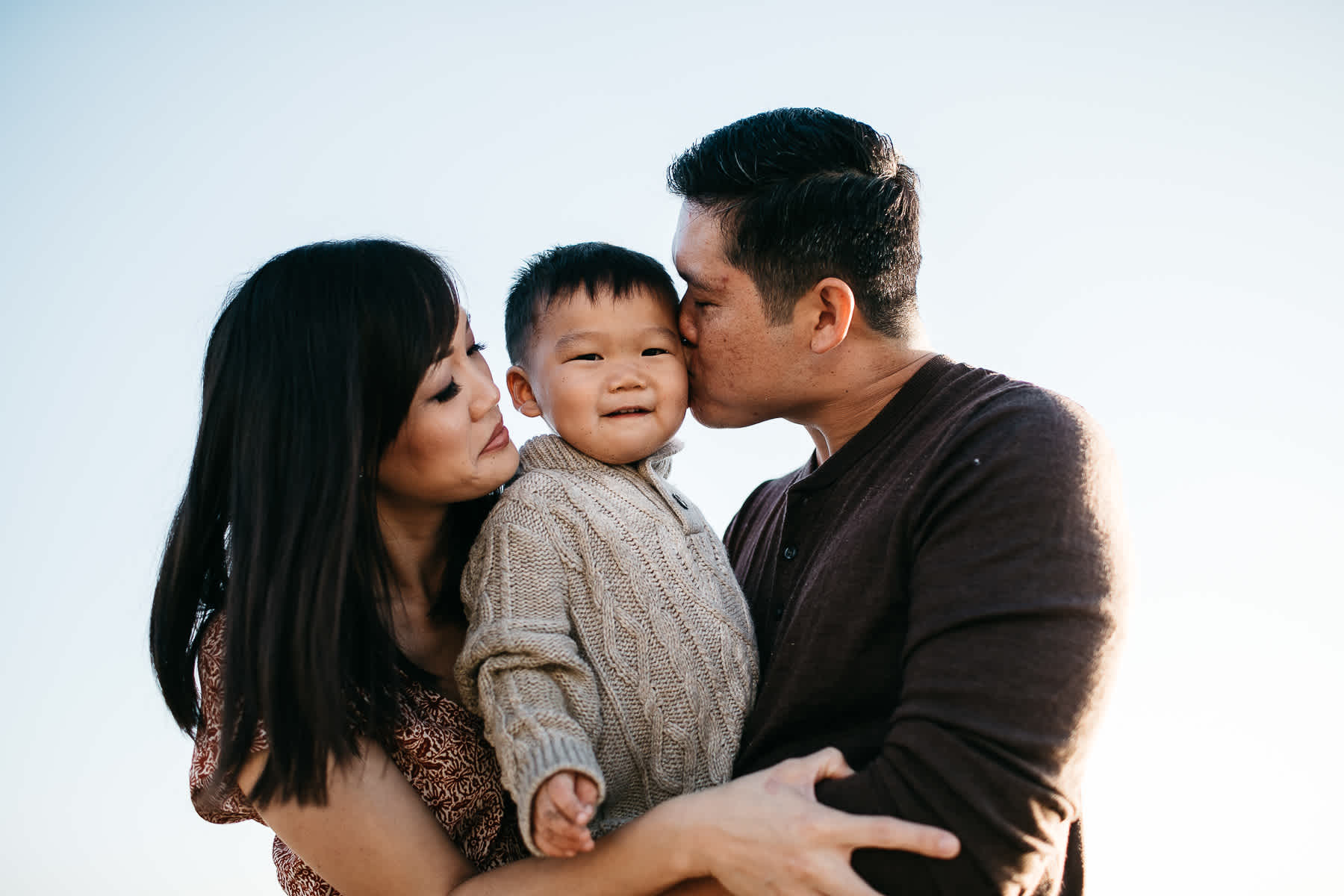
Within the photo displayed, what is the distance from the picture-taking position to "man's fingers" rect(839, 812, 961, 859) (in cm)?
168

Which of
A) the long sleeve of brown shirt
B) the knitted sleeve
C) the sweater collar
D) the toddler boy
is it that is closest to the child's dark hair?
the toddler boy

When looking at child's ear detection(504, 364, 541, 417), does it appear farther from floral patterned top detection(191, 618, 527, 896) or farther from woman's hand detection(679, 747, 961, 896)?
woman's hand detection(679, 747, 961, 896)

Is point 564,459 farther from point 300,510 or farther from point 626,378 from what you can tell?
point 300,510

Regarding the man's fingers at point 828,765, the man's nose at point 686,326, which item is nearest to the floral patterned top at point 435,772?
the man's fingers at point 828,765

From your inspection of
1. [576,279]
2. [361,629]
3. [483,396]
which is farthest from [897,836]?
[576,279]

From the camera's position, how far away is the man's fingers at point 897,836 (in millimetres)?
1680

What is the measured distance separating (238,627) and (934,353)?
68.1 inches

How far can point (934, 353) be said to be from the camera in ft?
8.59

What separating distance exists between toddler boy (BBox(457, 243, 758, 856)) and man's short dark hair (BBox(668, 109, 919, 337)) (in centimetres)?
28

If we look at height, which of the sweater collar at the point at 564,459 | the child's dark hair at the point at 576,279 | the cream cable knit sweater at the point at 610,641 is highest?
the child's dark hair at the point at 576,279

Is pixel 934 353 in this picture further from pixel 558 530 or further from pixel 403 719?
pixel 403 719

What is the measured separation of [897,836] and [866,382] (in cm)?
122

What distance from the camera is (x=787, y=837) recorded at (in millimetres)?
1719

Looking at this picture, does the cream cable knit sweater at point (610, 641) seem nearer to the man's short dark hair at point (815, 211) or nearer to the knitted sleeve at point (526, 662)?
the knitted sleeve at point (526, 662)
